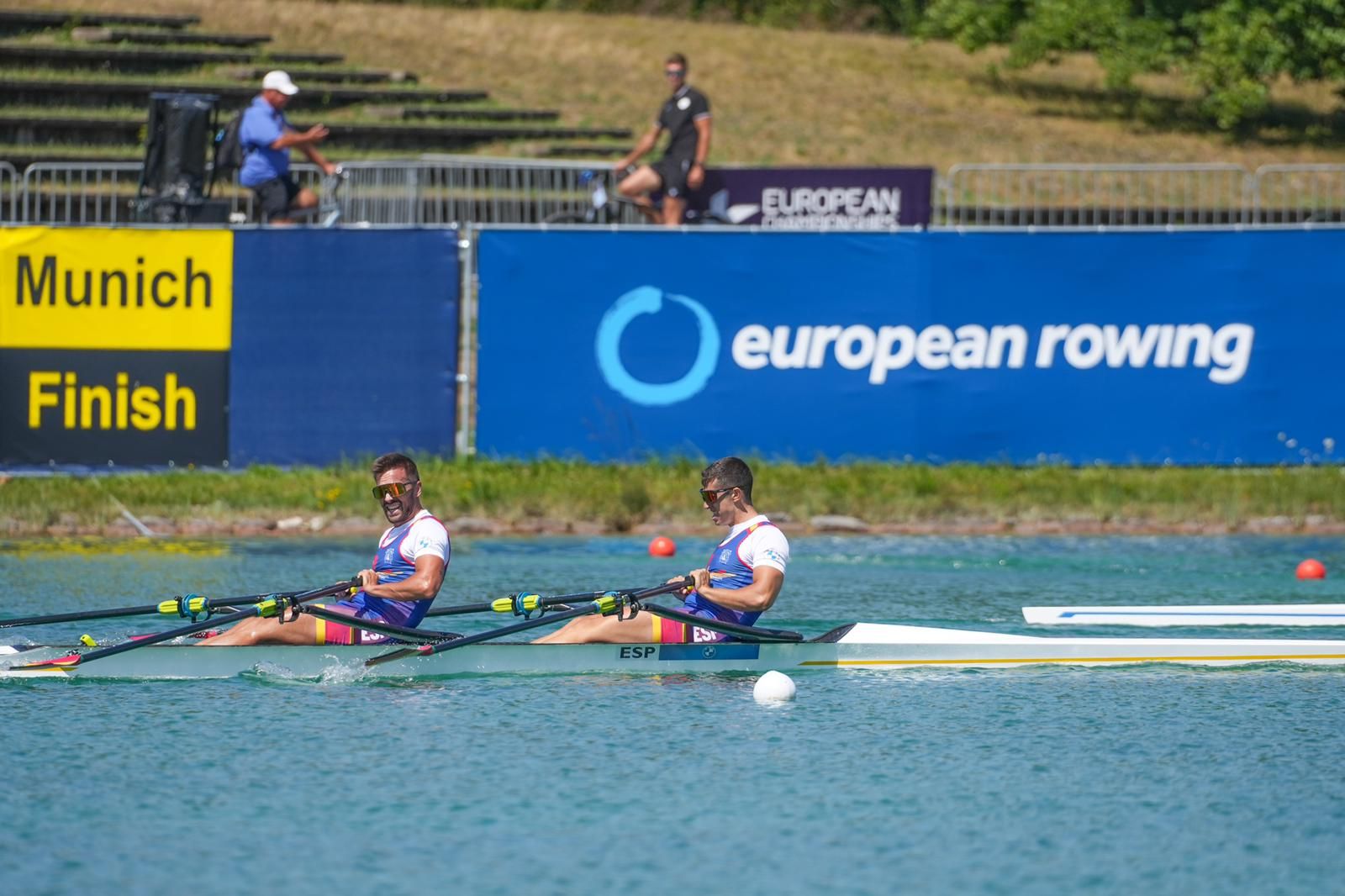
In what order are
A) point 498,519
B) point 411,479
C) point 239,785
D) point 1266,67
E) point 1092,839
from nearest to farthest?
1. point 1092,839
2. point 239,785
3. point 411,479
4. point 498,519
5. point 1266,67

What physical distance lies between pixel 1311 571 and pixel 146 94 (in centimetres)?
1964

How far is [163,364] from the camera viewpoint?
641 inches

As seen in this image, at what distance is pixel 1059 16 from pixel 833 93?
4728mm

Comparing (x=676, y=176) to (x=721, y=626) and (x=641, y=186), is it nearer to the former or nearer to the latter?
(x=641, y=186)

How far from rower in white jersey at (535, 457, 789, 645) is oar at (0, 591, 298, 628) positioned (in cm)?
165

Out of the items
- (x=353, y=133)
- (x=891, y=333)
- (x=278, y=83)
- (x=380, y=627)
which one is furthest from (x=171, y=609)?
(x=353, y=133)

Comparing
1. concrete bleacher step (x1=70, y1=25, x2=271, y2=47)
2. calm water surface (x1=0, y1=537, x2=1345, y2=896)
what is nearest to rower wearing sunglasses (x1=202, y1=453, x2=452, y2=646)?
calm water surface (x1=0, y1=537, x2=1345, y2=896)

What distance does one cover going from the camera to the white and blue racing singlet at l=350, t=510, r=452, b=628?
10.4m

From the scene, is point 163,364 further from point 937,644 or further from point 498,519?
point 937,644

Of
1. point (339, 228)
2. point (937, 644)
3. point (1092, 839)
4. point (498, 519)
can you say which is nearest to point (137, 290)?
point (339, 228)

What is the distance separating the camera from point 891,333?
16.7 m

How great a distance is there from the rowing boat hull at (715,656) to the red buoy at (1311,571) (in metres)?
2.73

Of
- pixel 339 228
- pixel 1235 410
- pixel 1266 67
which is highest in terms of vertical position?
pixel 1266 67

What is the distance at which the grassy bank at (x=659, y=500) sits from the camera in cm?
1577
